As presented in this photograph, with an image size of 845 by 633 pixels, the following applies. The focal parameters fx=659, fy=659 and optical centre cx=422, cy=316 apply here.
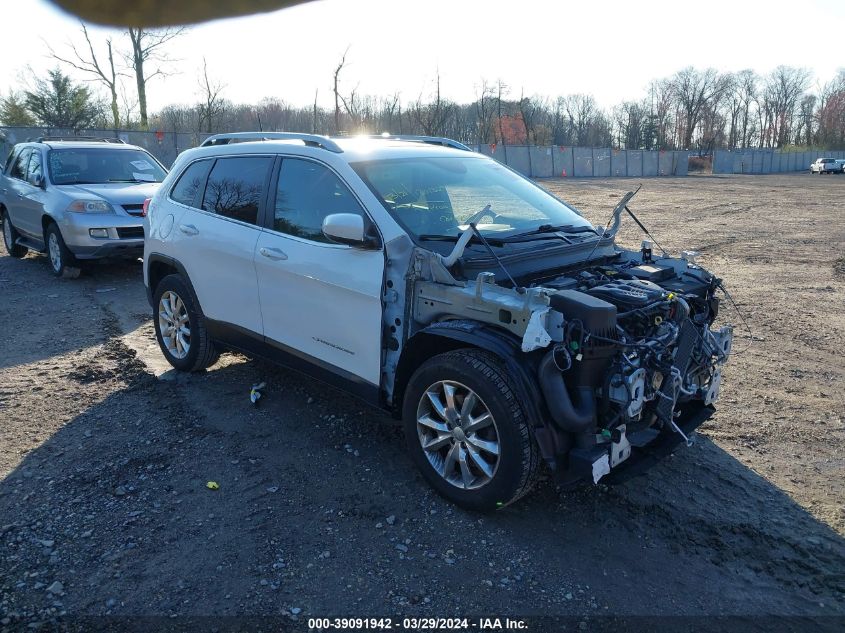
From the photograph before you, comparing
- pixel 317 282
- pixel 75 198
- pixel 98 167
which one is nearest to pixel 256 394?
pixel 317 282

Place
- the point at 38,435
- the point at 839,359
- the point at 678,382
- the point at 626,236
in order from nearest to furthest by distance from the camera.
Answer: the point at 678,382
the point at 38,435
the point at 839,359
the point at 626,236

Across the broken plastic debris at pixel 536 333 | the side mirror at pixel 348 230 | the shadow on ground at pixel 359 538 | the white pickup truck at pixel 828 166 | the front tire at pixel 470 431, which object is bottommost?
the shadow on ground at pixel 359 538

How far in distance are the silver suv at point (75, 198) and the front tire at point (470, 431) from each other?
22.8 feet

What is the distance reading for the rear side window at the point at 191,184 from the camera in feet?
17.6

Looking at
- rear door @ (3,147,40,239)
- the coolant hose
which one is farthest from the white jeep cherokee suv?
rear door @ (3,147,40,239)

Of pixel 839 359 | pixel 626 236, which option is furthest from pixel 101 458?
pixel 626 236

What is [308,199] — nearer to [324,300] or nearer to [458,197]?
[324,300]

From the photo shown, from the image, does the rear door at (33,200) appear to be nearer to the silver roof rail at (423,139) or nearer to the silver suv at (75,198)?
the silver suv at (75,198)

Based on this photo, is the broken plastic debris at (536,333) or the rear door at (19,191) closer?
the broken plastic debris at (536,333)

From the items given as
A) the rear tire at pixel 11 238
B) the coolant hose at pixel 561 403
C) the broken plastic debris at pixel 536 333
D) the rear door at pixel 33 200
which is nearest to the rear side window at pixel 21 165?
the rear door at pixel 33 200

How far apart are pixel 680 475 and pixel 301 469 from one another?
91.7 inches

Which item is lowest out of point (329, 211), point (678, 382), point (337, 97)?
point (678, 382)

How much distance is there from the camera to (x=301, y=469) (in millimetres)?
4117

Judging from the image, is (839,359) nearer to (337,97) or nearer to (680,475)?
(680,475)
